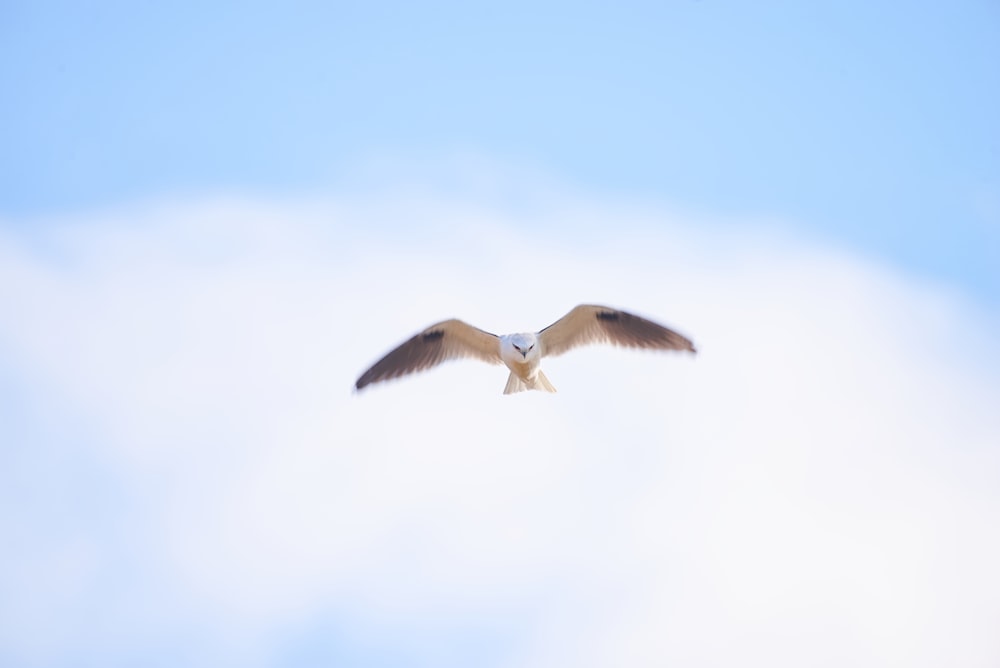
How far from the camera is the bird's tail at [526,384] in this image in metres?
12.7

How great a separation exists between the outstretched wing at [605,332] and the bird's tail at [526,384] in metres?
0.44

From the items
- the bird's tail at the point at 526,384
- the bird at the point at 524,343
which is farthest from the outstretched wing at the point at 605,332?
the bird's tail at the point at 526,384

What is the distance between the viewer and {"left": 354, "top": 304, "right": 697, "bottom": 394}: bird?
41.2 feet

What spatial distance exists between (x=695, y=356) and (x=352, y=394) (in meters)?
3.62

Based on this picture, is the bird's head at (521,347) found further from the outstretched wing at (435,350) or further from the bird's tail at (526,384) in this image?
the outstretched wing at (435,350)

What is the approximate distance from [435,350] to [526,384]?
131 centimetres

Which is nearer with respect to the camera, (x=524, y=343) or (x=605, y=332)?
(x=524, y=343)

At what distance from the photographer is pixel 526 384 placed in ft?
41.9

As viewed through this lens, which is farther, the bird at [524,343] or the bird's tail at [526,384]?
the bird's tail at [526,384]

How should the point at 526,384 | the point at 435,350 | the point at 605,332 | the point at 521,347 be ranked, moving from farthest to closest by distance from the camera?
1. the point at 435,350
2. the point at 605,332
3. the point at 526,384
4. the point at 521,347

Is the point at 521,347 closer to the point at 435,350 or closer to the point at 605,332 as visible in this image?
the point at 605,332

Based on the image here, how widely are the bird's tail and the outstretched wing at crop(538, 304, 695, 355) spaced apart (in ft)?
1.43

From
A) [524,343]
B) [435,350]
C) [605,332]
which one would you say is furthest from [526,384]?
[435,350]

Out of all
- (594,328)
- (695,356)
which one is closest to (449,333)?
(594,328)
